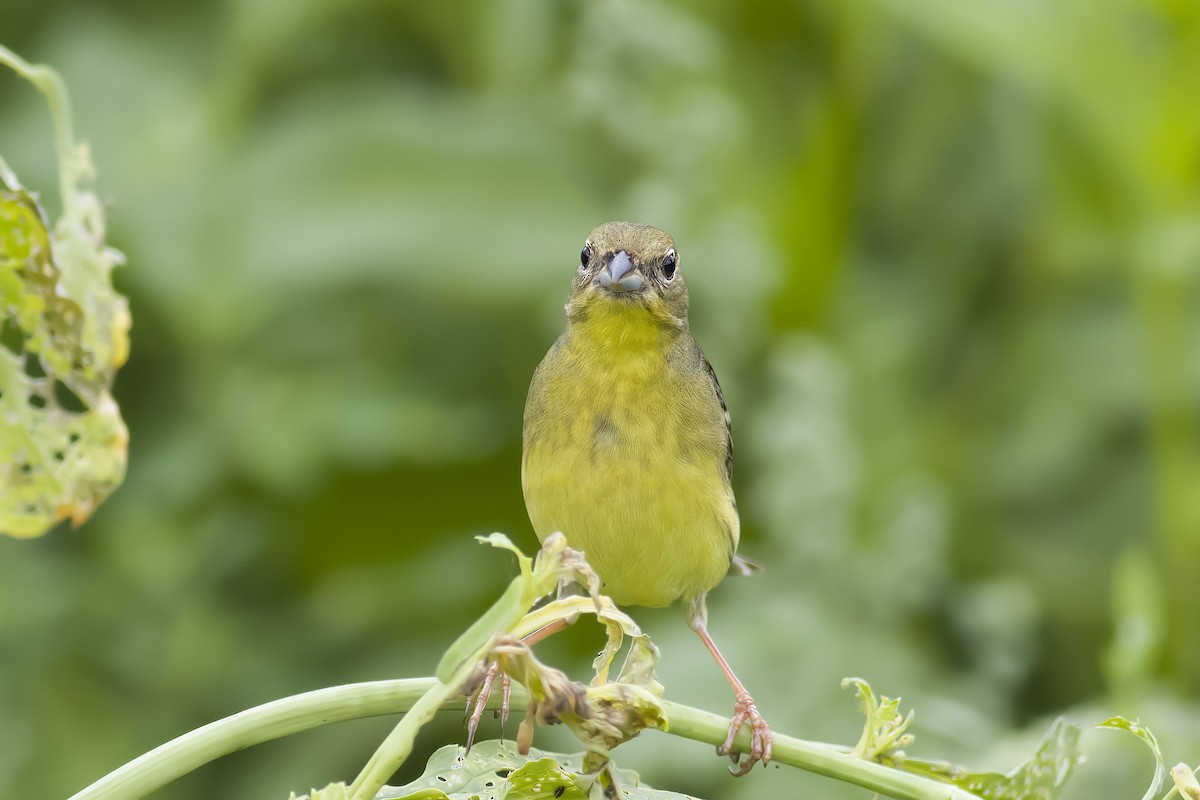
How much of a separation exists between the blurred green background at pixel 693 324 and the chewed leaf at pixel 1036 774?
1.77 m

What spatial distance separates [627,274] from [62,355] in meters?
1.48

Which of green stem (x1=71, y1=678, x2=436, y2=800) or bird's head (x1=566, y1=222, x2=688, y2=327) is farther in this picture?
bird's head (x1=566, y1=222, x2=688, y2=327)

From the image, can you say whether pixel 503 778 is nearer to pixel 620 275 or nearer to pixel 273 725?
pixel 273 725

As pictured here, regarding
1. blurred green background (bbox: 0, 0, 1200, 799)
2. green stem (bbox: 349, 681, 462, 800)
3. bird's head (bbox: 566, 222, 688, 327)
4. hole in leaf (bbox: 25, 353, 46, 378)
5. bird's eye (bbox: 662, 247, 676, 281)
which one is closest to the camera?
green stem (bbox: 349, 681, 462, 800)

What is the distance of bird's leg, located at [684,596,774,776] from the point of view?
5.19 feet

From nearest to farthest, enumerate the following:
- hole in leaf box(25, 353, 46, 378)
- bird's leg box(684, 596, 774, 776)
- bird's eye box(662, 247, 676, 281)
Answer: bird's leg box(684, 596, 774, 776) → bird's eye box(662, 247, 676, 281) → hole in leaf box(25, 353, 46, 378)

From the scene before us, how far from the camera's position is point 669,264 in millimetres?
2998

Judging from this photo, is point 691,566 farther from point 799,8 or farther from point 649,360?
point 799,8

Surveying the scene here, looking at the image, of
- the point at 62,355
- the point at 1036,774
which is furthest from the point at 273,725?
the point at 1036,774

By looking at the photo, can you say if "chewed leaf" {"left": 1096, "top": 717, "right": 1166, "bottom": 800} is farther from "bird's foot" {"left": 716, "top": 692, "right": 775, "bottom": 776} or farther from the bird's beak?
the bird's beak

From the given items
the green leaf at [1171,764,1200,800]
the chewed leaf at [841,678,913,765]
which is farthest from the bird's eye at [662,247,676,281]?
the green leaf at [1171,764,1200,800]

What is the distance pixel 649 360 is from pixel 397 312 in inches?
69.1

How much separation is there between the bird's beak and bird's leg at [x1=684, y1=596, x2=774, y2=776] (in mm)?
688

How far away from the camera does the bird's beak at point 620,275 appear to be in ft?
9.37
